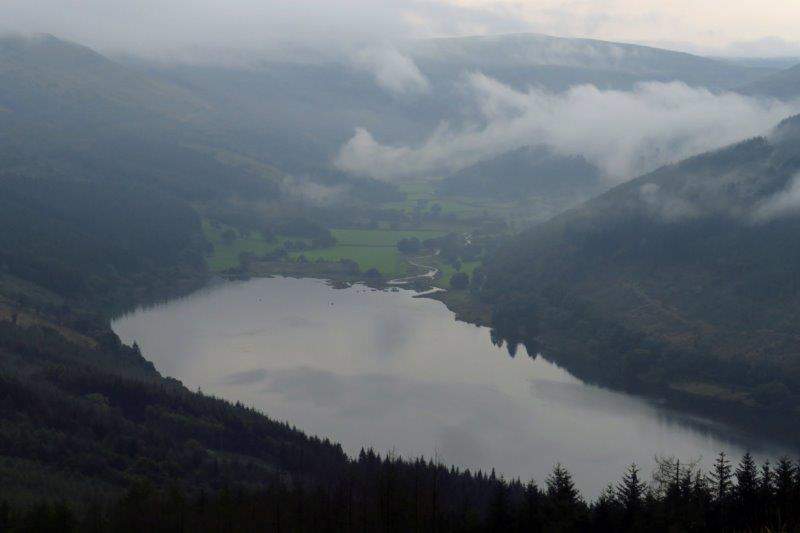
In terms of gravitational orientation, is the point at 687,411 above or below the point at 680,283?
below

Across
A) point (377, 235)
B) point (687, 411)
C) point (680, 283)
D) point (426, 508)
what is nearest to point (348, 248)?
point (377, 235)

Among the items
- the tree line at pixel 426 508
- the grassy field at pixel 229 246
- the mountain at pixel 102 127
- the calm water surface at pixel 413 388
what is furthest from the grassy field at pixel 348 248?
the tree line at pixel 426 508

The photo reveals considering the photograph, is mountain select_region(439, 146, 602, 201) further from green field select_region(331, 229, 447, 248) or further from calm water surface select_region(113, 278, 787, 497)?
calm water surface select_region(113, 278, 787, 497)

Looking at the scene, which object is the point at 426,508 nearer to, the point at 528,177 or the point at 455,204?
the point at 455,204

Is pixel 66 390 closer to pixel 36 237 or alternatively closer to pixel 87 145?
pixel 36 237

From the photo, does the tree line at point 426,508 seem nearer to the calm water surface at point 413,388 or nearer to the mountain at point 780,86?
the calm water surface at point 413,388

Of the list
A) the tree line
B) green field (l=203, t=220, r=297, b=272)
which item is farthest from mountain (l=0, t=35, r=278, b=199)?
the tree line
